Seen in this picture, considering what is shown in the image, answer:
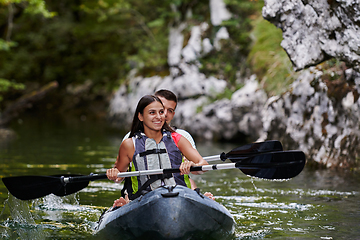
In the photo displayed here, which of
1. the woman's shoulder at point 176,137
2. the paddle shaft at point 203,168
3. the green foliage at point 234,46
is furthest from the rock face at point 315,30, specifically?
the green foliage at point 234,46

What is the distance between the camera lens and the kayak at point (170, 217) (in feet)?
11.8

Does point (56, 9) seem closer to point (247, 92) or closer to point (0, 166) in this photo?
point (247, 92)

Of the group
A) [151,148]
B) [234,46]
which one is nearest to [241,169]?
[151,148]

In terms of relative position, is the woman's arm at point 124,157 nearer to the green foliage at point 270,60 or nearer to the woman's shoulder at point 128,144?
the woman's shoulder at point 128,144

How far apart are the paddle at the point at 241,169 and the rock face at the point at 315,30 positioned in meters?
3.20

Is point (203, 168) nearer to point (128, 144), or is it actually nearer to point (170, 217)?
point (170, 217)

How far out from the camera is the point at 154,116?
4.07 meters

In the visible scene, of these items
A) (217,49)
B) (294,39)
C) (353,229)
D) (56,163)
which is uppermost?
(217,49)

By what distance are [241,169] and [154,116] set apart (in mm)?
987

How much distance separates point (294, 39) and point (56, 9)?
22815 millimetres

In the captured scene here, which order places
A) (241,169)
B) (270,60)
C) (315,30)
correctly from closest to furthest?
(241,169), (315,30), (270,60)

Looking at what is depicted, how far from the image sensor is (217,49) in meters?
17.2

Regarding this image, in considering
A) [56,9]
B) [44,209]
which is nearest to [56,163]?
[44,209]

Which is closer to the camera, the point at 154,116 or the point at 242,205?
the point at 154,116
